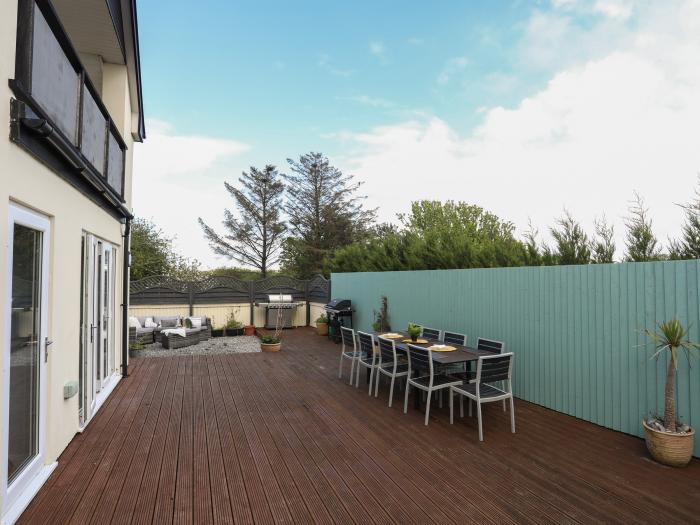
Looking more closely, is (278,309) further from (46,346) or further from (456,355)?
(46,346)

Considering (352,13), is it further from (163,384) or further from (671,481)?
(671,481)

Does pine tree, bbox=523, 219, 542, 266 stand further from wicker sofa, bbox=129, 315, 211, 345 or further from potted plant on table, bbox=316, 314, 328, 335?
wicker sofa, bbox=129, 315, 211, 345

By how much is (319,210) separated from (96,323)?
19.0m

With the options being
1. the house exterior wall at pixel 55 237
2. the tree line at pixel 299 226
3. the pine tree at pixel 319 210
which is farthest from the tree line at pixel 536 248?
the pine tree at pixel 319 210

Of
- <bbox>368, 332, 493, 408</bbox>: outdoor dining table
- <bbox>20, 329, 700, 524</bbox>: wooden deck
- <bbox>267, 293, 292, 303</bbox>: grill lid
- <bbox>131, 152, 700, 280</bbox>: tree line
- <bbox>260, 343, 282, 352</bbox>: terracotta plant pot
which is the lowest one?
<bbox>260, 343, 282, 352</bbox>: terracotta plant pot


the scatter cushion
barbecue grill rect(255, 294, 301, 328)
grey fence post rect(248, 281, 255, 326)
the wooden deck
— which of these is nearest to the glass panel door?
the wooden deck

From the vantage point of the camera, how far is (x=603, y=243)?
470cm

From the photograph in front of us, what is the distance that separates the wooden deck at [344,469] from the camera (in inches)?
93.6

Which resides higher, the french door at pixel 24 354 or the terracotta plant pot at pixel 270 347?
the french door at pixel 24 354

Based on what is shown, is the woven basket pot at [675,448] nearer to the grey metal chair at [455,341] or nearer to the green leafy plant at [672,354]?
the green leafy plant at [672,354]

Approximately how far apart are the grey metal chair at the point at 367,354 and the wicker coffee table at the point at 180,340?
4.97 metres

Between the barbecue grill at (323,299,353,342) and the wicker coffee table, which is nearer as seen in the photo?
the wicker coffee table

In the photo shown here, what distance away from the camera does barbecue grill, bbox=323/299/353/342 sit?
9.66m

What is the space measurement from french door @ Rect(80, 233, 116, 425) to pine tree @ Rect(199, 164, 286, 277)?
17525 millimetres
